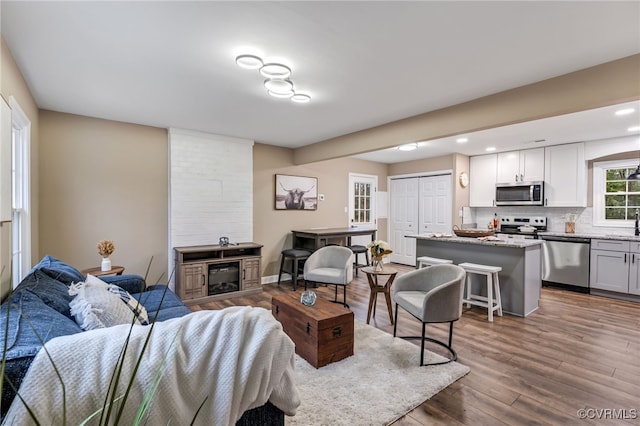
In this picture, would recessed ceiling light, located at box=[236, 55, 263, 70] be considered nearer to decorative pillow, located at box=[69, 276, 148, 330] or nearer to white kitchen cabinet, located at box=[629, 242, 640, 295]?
decorative pillow, located at box=[69, 276, 148, 330]

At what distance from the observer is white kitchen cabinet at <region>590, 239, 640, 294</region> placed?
14.0ft

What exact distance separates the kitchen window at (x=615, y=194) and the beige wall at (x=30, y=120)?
6963 millimetres

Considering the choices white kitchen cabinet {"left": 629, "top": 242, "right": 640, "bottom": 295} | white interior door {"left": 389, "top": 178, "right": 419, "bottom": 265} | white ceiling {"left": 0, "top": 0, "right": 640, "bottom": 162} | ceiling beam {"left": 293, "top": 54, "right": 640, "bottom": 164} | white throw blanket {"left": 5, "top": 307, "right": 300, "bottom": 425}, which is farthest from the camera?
white interior door {"left": 389, "top": 178, "right": 419, "bottom": 265}

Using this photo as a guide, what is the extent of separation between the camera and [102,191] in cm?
387

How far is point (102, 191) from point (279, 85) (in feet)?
9.25

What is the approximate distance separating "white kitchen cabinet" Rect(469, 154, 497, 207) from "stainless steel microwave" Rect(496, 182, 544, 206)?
0.52 ft

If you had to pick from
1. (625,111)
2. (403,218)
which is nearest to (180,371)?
(625,111)

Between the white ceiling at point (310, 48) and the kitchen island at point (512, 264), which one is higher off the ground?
the white ceiling at point (310, 48)

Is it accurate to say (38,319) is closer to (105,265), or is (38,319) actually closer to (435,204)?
(105,265)

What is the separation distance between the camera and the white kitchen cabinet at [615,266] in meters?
4.27

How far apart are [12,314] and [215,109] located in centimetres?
267

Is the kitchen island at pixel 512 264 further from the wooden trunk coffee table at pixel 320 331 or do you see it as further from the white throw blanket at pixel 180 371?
the white throw blanket at pixel 180 371

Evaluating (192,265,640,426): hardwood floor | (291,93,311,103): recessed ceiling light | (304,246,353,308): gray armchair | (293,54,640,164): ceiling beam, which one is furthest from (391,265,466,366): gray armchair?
(291,93,311,103): recessed ceiling light

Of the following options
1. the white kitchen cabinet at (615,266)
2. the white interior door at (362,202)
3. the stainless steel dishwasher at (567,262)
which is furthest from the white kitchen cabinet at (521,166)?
the white interior door at (362,202)
